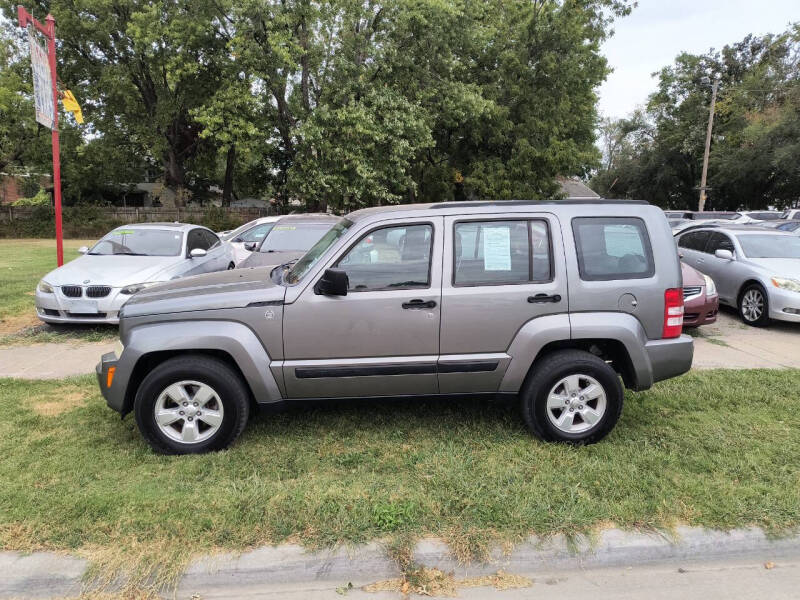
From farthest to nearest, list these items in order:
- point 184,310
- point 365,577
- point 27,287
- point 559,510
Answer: point 27,287 → point 184,310 → point 559,510 → point 365,577

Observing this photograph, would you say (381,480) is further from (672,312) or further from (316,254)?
(672,312)

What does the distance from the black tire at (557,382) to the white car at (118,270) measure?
5862 millimetres

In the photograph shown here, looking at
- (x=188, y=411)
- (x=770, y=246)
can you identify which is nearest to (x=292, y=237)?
(x=188, y=411)

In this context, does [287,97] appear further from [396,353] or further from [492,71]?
[396,353]

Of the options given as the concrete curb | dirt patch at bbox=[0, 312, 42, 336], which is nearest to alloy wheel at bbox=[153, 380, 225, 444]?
the concrete curb

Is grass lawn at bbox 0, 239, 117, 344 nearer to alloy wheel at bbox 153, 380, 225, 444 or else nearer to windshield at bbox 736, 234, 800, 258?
alloy wheel at bbox 153, 380, 225, 444

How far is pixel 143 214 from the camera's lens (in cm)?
2922

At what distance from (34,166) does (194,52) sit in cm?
1254

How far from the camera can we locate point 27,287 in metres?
11.4

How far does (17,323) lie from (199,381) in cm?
633

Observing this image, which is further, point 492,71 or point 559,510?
point 492,71

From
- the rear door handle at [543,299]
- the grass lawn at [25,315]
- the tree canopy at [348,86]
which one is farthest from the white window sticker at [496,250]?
the tree canopy at [348,86]

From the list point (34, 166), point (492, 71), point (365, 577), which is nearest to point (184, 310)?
point (365, 577)

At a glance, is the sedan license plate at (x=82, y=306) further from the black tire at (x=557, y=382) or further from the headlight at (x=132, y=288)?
the black tire at (x=557, y=382)
